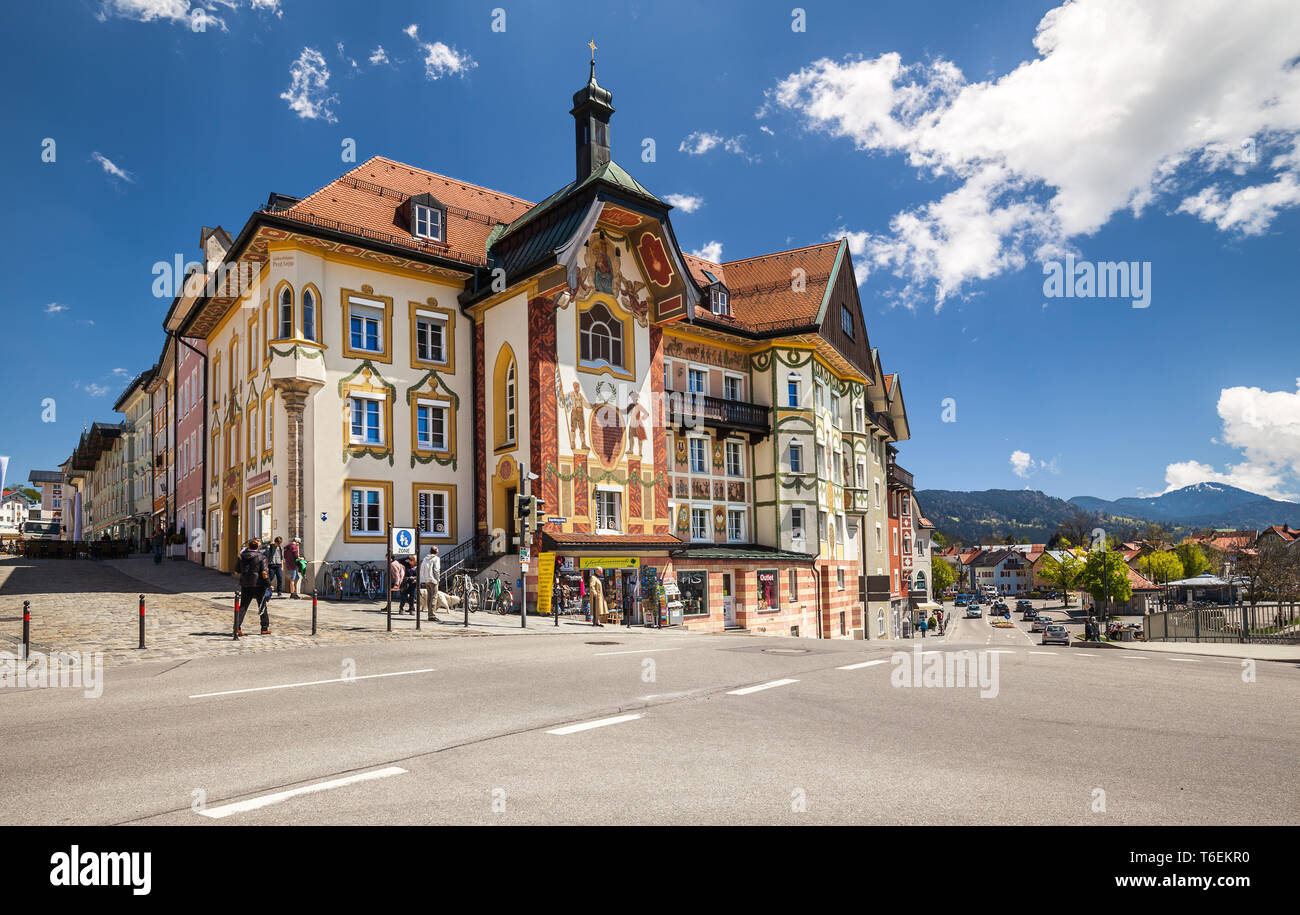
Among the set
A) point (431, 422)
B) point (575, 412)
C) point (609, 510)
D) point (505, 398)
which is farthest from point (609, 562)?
point (431, 422)

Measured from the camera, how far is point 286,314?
29.1 m

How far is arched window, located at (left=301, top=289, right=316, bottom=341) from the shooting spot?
29062mm

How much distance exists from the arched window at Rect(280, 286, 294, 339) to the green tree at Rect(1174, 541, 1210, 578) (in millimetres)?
126765

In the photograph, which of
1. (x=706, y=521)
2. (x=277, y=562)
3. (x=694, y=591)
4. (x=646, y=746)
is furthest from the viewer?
(x=706, y=521)

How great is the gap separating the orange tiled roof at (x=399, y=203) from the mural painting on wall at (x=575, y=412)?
21.2 ft

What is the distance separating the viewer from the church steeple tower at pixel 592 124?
36.4 m

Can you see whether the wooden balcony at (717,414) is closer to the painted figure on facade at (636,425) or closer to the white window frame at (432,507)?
the painted figure on facade at (636,425)

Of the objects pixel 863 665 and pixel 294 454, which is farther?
pixel 294 454

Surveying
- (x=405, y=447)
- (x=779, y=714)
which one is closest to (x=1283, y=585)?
(x=405, y=447)

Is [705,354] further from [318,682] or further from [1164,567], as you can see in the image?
[1164,567]

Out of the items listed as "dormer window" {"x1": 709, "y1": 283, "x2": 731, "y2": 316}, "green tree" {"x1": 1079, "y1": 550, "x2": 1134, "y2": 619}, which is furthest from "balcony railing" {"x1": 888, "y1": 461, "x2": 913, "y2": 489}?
"dormer window" {"x1": 709, "y1": 283, "x2": 731, "y2": 316}

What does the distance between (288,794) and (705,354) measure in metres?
33.7

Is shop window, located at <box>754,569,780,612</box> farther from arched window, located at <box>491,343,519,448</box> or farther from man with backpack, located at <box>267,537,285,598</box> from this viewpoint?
man with backpack, located at <box>267,537,285,598</box>
